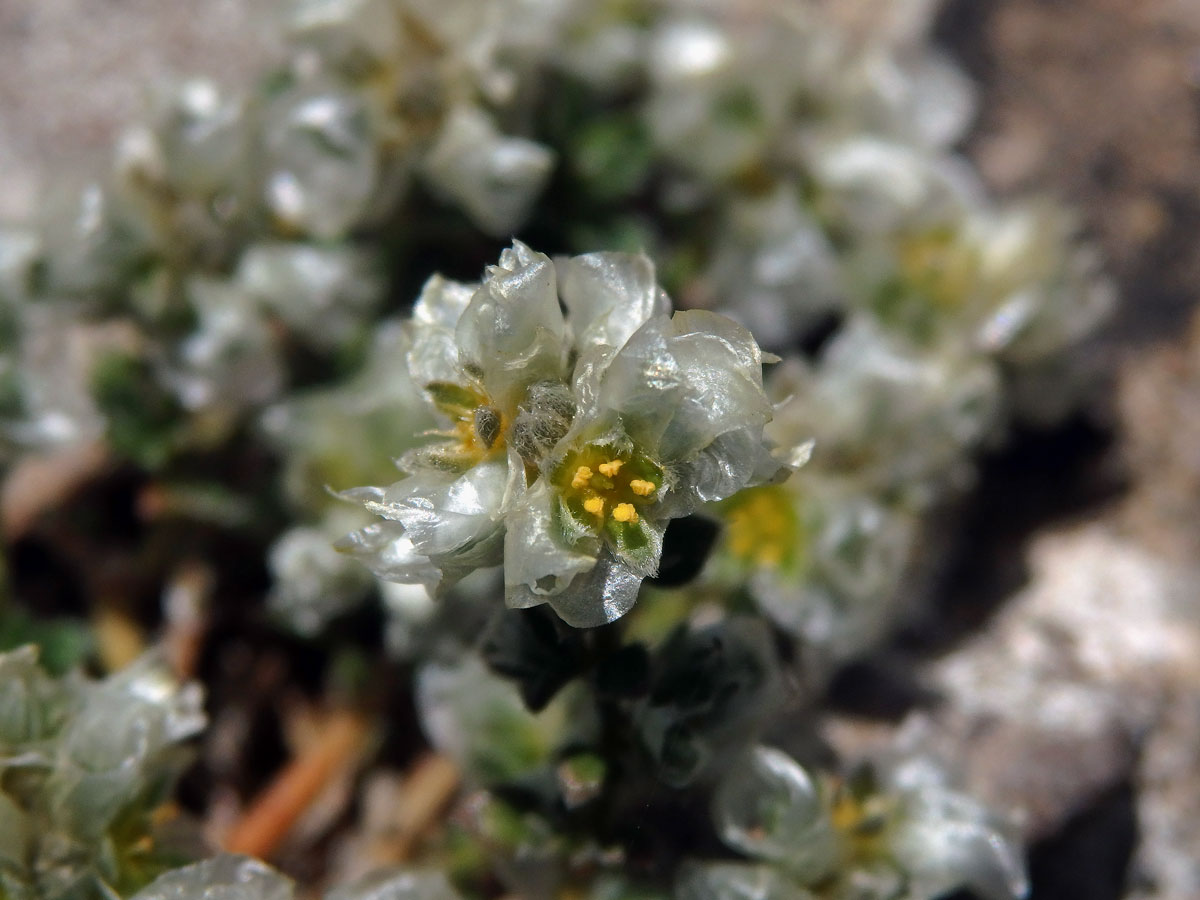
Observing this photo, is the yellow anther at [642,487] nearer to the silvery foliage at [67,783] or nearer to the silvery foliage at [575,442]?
the silvery foliage at [575,442]

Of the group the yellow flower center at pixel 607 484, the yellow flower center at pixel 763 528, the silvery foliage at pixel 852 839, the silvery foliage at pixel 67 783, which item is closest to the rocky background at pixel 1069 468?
the silvery foliage at pixel 852 839

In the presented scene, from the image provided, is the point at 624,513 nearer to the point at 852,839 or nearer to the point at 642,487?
the point at 642,487

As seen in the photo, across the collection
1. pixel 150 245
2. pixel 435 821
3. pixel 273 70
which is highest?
pixel 273 70

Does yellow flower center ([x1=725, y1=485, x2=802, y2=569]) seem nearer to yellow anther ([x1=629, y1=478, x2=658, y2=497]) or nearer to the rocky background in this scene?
the rocky background

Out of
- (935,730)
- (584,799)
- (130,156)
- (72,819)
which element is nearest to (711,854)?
(584,799)

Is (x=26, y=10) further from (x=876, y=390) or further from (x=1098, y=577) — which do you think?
(x=1098, y=577)
